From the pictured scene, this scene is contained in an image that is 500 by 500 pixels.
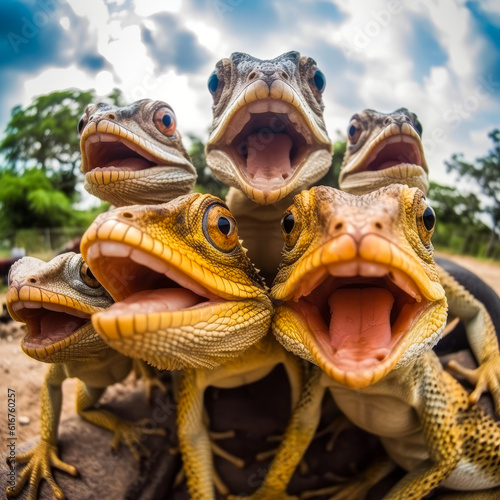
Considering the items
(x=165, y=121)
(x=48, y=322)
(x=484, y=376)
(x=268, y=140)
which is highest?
(x=165, y=121)

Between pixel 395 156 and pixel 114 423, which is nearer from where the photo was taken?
pixel 395 156

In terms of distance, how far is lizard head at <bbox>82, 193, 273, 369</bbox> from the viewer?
4.90ft

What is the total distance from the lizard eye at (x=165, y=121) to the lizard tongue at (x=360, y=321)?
188 cm

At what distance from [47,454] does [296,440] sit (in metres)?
1.96

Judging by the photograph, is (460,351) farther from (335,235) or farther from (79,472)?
(79,472)

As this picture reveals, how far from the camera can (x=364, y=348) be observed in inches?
63.0

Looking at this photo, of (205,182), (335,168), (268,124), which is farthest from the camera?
(205,182)

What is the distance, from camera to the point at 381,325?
171cm

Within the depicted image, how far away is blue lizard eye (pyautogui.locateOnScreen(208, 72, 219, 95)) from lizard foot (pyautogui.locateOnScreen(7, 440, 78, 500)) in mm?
3119

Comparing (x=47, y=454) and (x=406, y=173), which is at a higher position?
(x=406, y=173)

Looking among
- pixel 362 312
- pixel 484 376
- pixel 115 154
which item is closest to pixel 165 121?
pixel 115 154

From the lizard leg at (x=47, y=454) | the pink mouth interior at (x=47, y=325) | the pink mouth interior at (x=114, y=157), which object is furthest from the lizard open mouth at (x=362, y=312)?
the lizard leg at (x=47, y=454)

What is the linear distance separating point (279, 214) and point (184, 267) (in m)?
1.85

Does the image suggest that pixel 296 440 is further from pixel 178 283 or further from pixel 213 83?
pixel 213 83
